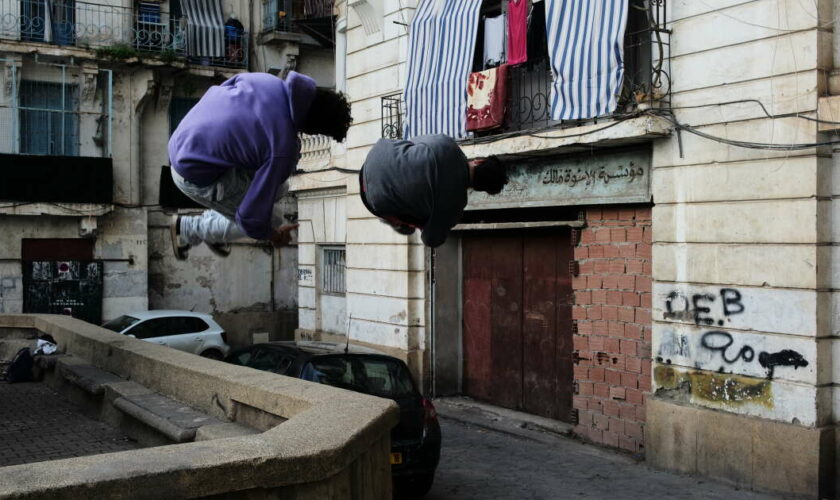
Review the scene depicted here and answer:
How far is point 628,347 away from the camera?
11.8 meters

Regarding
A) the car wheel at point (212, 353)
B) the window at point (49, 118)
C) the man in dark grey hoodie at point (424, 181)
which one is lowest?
the car wheel at point (212, 353)

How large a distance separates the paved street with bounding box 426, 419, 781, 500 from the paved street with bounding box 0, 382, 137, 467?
3922mm

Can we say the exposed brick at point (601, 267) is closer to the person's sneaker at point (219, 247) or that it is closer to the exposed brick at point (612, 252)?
the exposed brick at point (612, 252)

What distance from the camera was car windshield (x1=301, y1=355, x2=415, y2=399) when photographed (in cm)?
966

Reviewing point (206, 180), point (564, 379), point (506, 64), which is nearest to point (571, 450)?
point (564, 379)

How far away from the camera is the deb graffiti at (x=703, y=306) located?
10047mm

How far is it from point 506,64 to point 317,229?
23.4 ft

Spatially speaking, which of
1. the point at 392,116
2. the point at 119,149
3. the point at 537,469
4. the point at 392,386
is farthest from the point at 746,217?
the point at 119,149

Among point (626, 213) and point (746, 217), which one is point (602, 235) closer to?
point (626, 213)

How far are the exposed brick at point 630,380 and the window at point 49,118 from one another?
597 inches

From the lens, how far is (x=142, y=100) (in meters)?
22.0

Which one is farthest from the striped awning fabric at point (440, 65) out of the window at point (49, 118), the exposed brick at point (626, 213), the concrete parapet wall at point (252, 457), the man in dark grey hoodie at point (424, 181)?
the window at point (49, 118)

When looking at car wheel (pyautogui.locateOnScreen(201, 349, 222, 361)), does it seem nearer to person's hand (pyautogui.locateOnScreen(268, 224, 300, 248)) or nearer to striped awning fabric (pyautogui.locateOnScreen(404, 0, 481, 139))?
striped awning fabric (pyautogui.locateOnScreen(404, 0, 481, 139))

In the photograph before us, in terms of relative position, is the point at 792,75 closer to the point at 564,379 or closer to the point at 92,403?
the point at 564,379
